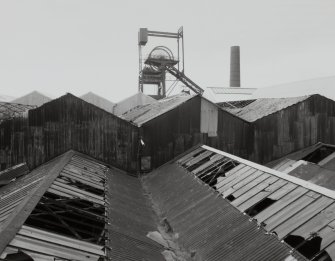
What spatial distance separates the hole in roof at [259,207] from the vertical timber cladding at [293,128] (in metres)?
14.7

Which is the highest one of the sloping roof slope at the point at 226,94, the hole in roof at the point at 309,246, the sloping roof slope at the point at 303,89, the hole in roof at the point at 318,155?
the sloping roof slope at the point at 303,89

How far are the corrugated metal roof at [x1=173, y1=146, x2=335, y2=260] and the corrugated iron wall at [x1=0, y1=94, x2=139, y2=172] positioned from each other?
27.6ft

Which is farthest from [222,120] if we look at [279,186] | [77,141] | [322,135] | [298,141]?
[279,186]

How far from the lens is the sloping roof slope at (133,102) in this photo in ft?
182

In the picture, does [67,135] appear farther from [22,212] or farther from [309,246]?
[309,246]

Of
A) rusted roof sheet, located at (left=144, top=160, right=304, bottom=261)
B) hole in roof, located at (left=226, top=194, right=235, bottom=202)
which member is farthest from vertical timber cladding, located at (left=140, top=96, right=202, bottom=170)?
hole in roof, located at (left=226, top=194, right=235, bottom=202)

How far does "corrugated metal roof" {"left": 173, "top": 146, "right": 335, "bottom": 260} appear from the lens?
10133 millimetres

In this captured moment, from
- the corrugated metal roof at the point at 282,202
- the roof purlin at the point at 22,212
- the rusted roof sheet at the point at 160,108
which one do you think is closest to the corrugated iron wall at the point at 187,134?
the rusted roof sheet at the point at 160,108

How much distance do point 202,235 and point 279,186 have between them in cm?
349

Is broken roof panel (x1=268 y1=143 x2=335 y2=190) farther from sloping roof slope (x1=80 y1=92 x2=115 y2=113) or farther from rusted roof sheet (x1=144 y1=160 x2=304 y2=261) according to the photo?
sloping roof slope (x1=80 y1=92 x2=115 y2=113)

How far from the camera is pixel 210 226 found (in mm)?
13727

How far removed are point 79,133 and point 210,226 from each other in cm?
1425

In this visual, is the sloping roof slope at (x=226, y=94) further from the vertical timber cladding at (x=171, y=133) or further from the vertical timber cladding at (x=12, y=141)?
the vertical timber cladding at (x=12, y=141)

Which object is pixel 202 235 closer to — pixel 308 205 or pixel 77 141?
pixel 308 205
